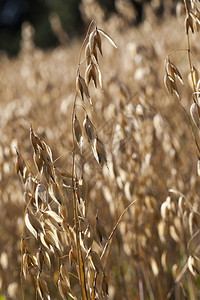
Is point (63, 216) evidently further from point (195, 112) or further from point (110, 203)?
point (110, 203)

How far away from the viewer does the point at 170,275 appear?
1.58 meters

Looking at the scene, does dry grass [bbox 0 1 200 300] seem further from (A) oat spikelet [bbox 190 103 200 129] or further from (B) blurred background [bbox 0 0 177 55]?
(B) blurred background [bbox 0 0 177 55]

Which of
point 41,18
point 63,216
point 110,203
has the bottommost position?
point 63,216

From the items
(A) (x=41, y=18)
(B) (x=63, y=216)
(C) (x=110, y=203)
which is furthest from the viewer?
(A) (x=41, y=18)

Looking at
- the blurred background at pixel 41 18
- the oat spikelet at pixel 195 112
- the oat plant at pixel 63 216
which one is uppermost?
the blurred background at pixel 41 18

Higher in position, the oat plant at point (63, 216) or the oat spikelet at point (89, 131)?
the oat spikelet at point (89, 131)

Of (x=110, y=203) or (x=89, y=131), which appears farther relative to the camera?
(x=110, y=203)

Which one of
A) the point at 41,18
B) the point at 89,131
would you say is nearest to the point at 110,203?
the point at 89,131

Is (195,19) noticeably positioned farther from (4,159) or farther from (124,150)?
(4,159)

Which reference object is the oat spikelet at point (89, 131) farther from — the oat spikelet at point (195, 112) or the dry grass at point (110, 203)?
the oat spikelet at point (195, 112)

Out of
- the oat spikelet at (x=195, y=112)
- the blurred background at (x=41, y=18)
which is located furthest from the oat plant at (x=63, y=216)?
the blurred background at (x=41, y=18)

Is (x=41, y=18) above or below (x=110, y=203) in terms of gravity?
above

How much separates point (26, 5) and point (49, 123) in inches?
570

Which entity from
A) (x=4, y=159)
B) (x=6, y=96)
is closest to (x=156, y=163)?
(x=4, y=159)
